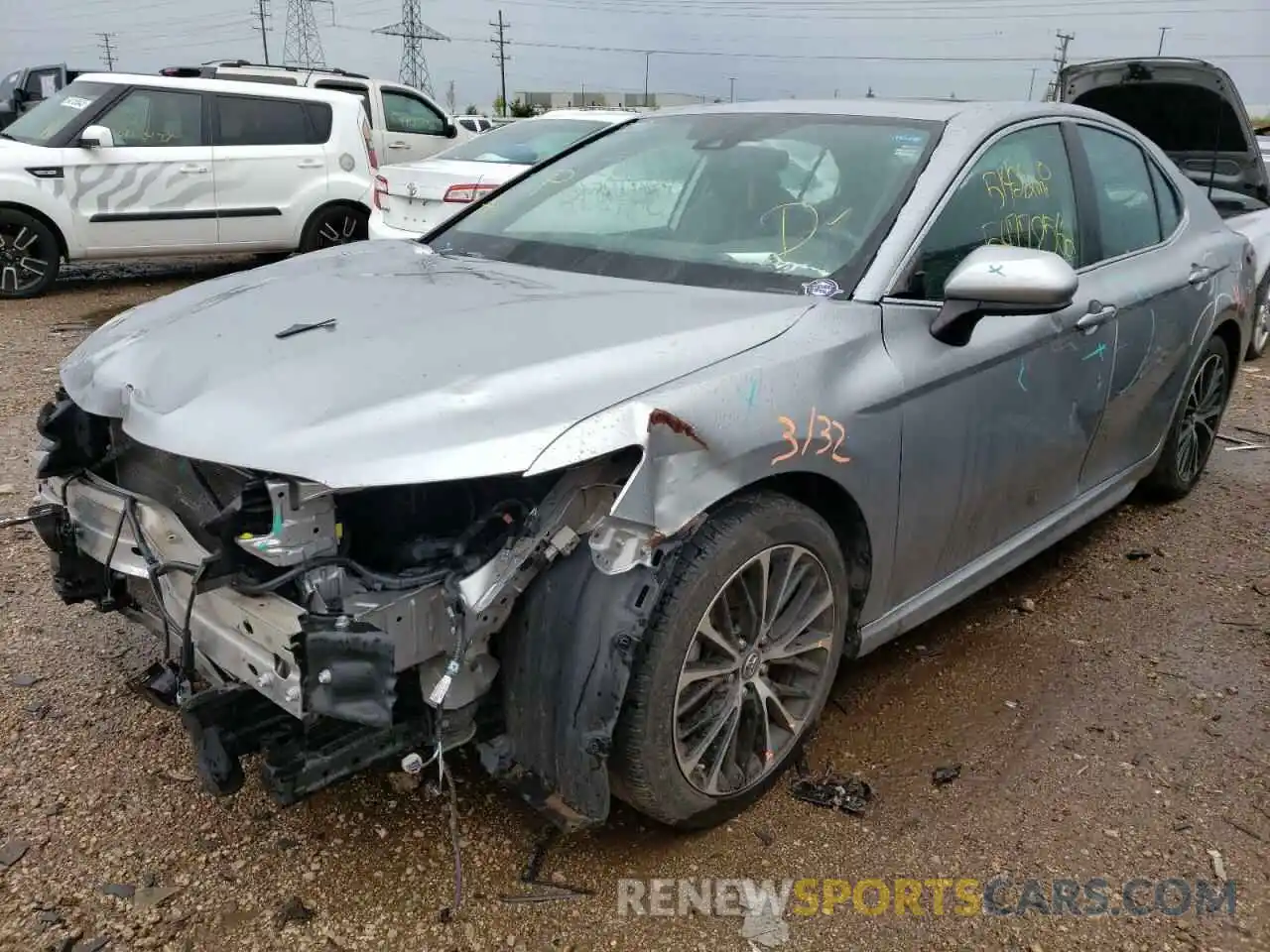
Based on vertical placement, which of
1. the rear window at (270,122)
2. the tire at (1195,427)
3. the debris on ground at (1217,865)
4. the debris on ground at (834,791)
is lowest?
the debris on ground at (1217,865)

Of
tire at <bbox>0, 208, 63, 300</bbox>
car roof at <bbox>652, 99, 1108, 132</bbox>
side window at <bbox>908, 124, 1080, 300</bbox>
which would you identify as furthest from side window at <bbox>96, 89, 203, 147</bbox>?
side window at <bbox>908, 124, 1080, 300</bbox>

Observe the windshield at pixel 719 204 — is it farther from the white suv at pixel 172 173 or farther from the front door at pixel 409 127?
the front door at pixel 409 127

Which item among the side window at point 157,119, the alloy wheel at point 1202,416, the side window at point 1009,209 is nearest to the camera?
the side window at point 1009,209

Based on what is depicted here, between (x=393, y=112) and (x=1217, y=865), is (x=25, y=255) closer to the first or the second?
(x=393, y=112)

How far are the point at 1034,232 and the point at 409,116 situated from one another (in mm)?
10564

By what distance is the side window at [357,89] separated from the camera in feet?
38.8

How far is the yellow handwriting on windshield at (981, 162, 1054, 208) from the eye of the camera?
293 centimetres

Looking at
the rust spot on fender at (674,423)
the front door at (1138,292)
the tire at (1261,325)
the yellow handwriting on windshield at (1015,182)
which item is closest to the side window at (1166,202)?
the front door at (1138,292)

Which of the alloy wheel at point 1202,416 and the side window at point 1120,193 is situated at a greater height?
the side window at point 1120,193

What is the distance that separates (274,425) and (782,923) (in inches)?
57.2

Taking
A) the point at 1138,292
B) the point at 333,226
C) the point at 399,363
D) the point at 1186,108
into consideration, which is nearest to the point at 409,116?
the point at 333,226

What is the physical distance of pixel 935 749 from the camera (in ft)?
9.15

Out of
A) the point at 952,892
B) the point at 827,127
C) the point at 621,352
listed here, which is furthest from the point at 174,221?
the point at 952,892

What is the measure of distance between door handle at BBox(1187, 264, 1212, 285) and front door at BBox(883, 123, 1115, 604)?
0.81 m
